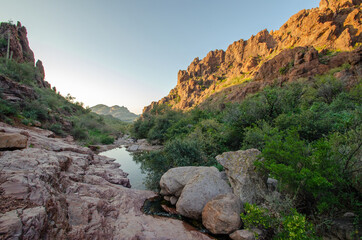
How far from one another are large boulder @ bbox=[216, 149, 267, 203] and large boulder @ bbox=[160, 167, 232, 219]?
0.56 m

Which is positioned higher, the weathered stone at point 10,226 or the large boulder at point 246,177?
the weathered stone at point 10,226

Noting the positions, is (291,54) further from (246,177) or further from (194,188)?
(194,188)

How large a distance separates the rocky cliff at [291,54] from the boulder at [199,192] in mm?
29529

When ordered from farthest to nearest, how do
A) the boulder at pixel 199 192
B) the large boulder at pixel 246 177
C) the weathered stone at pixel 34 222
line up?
the boulder at pixel 199 192, the large boulder at pixel 246 177, the weathered stone at pixel 34 222

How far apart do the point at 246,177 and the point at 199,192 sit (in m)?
1.94

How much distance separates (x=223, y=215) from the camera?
4785mm

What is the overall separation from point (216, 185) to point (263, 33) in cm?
10435

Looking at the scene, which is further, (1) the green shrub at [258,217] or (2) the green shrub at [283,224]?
(1) the green shrub at [258,217]

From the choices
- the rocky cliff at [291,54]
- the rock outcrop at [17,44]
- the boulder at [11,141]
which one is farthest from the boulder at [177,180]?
the rock outcrop at [17,44]

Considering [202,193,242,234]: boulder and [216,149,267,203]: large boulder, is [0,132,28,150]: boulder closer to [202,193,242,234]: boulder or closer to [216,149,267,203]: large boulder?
[202,193,242,234]: boulder

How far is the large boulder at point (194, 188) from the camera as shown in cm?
574

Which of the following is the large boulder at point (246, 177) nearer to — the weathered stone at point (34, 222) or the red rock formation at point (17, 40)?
the weathered stone at point (34, 222)

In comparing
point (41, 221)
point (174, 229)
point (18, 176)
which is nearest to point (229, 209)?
point (174, 229)

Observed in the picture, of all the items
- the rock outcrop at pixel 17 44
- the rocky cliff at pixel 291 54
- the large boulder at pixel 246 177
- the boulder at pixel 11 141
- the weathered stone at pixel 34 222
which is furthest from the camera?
the rock outcrop at pixel 17 44
